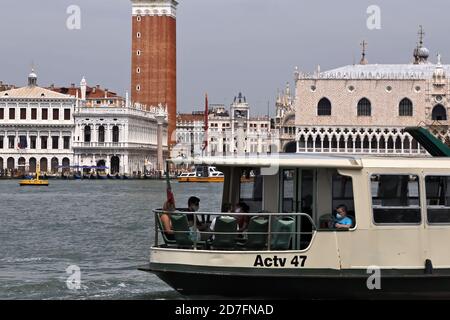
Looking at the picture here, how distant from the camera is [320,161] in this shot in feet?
30.3

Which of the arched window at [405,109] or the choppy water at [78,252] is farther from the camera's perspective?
the arched window at [405,109]

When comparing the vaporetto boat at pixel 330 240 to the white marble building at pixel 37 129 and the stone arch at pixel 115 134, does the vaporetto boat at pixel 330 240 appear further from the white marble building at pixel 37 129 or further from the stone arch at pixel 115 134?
the stone arch at pixel 115 134

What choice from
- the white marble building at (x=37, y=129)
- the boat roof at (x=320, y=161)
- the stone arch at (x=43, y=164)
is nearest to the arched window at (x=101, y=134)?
the white marble building at (x=37, y=129)

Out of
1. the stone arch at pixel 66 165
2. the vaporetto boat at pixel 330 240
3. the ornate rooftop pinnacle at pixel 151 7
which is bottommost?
the vaporetto boat at pixel 330 240

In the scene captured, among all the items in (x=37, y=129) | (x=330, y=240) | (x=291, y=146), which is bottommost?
(x=330, y=240)

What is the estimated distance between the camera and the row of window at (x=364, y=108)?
2970 inches

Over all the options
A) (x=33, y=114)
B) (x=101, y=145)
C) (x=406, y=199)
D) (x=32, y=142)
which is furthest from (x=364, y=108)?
(x=406, y=199)

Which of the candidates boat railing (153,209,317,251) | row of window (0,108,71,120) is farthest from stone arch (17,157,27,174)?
boat railing (153,209,317,251)

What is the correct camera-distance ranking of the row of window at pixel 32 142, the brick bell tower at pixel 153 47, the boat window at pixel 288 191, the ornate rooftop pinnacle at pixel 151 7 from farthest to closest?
the ornate rooftop pinnacle at pixel 151 7 → the brick bell tower at pixel 153 47 → the row of window at pixel 32 142 → the boat window at pixel 288 191

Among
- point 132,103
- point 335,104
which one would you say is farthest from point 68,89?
point 335,104

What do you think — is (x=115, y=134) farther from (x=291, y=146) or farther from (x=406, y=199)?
(x=406, y=199)

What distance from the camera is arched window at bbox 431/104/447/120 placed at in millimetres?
75688

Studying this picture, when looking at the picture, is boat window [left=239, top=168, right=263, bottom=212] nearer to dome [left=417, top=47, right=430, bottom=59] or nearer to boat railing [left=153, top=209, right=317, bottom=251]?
boat railing [left=153, top=209, right=317, bottom=251]

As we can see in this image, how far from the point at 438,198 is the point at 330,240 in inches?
41.6
